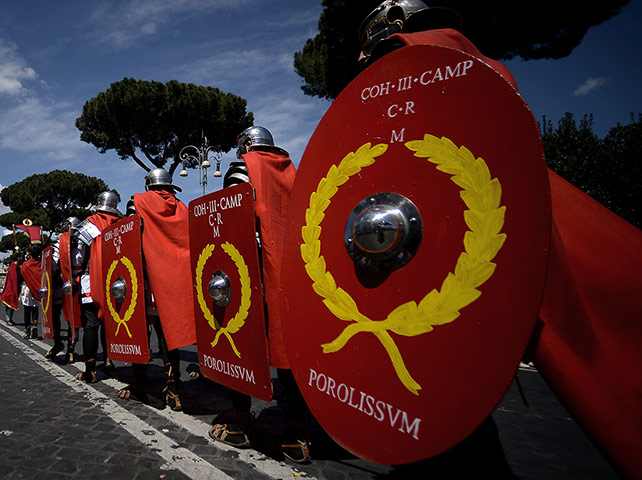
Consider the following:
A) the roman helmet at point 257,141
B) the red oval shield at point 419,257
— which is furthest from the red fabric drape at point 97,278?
the red oval shield at point 419,257

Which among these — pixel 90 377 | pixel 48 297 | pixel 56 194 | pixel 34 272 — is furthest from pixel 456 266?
pixel 56 194

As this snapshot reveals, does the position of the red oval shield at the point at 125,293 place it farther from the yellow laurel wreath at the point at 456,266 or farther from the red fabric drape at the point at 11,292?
the red fabric drape at the point at 11,292

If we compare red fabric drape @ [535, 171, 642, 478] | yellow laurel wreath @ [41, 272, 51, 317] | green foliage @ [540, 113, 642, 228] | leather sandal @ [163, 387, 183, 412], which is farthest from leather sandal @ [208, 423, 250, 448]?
green foliage @ [540, 113, 642, 228]

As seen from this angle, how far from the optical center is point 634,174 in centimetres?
1275

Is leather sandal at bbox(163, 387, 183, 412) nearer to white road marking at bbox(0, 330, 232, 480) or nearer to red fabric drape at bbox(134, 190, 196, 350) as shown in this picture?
white road marking at bbox(0, 330, 232, 480)

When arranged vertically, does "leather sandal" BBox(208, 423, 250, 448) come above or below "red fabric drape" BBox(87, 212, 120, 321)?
below

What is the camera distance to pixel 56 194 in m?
33.9

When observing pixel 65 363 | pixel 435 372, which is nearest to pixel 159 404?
pixel 65 363

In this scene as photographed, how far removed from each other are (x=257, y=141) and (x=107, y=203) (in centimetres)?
284

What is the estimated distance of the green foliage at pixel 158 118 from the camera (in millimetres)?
19828

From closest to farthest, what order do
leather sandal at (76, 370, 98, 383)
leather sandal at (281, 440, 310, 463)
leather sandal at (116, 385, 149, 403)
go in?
leather sandal at (281, 440, 310, 463), leather sandal at (116, 385, 149, 403), leather sandal at (76, 370, 98, 383)

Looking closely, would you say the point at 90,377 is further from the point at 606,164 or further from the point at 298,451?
the point at 606,164

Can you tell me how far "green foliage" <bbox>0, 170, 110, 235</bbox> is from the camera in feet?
111

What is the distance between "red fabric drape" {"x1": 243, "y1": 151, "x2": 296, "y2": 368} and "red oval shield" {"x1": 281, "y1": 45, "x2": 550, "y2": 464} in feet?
2.62
